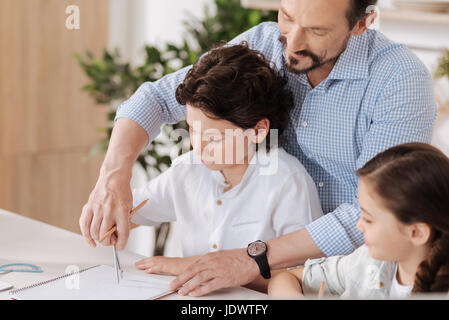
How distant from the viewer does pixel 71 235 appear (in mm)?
1328

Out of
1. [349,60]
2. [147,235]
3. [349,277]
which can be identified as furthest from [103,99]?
[349,277]

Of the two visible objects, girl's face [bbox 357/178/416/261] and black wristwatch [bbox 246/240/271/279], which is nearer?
girl's face [bbox 357/178/416/261]

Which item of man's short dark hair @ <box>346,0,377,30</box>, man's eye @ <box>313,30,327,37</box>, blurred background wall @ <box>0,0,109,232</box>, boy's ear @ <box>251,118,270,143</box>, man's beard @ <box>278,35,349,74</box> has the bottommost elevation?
blurred background wall @ <box>0,0,109,232</box>

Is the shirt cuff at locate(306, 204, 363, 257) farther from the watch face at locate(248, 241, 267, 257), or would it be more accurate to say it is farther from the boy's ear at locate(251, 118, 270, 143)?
the boy's ear at locate(251, 118, 270, 143)

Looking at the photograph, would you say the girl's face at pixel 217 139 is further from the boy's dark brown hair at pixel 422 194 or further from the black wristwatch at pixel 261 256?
the boy's dark brown hair at pixel 422 194

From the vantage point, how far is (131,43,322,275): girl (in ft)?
3.83

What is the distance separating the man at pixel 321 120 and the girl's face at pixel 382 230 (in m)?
0.24

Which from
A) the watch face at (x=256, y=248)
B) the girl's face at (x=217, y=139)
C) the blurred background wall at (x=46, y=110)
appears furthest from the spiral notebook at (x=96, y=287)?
the blurred background wall at (x=46, y=110)

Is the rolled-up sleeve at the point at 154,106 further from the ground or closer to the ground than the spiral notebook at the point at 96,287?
further from the ground

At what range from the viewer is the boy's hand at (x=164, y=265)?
3.62 feet

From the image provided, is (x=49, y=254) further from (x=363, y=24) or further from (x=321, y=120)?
(x=363, y=24)

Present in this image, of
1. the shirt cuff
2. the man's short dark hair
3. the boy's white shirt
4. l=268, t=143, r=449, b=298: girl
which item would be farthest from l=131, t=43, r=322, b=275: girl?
l=268, t=143, r=449, b=298: girl

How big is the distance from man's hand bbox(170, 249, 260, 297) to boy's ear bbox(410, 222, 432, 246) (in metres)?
0.34

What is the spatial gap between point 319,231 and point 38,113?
190 cm
